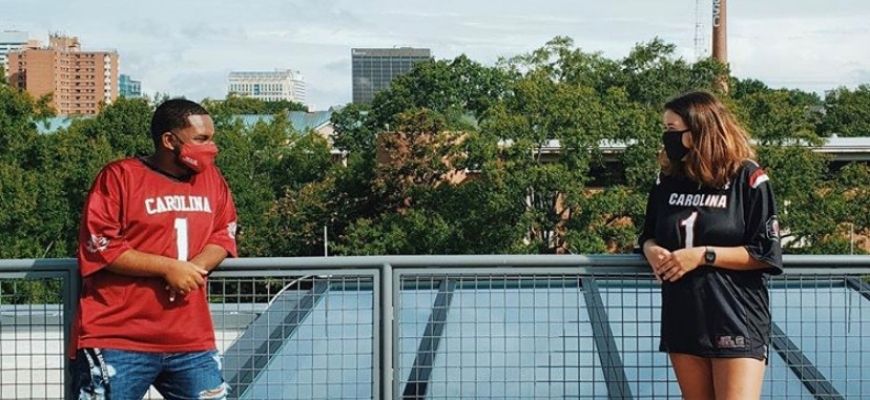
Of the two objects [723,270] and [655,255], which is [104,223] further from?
[723,270]

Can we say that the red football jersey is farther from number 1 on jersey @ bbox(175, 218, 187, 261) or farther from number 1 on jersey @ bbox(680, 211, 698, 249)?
number 1 on jersey @ bbox(680, 211, 698, 249)

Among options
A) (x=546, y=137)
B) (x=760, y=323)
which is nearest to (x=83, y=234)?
(x=760, y=323)

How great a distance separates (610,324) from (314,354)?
119 centimetres

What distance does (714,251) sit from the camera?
15.5 ft

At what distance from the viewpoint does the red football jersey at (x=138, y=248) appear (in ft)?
15.5

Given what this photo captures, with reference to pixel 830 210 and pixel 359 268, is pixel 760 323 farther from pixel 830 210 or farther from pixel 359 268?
pixel 830 210

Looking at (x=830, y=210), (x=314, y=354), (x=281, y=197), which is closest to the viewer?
(x=314, y=354)

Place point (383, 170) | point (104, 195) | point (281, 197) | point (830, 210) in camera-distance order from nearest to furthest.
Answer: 1. point (104, 195)
2. point (830, 210)
3. point (383, 170)
4. point (281, 197)

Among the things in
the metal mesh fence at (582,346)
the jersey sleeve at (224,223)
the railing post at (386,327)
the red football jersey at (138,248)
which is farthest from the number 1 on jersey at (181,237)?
the metal mesh fence at (582,346)

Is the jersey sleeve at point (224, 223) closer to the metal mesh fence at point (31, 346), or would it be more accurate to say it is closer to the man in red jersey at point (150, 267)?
the man in red jersey at point (150, 267)

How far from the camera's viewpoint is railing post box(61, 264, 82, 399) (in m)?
5.35

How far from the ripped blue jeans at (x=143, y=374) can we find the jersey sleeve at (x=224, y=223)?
0.40 metres

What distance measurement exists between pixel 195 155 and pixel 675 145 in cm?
166

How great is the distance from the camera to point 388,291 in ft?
18.1
